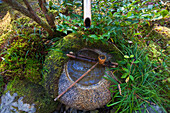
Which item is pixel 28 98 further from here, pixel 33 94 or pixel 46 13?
pixel 46 13

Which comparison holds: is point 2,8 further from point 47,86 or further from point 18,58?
point 47,86

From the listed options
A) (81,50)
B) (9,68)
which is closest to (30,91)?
(9,68)

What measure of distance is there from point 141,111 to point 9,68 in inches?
110

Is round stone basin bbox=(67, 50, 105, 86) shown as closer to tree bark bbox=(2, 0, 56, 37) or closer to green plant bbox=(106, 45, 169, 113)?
green plant bbox=(106, 45, 169, 113)

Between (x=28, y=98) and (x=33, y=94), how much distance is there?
4.1 inches

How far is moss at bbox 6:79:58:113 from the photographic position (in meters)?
1.93

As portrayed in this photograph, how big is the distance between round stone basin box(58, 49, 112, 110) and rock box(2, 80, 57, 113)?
0.40 m

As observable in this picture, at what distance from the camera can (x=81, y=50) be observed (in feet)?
7.02

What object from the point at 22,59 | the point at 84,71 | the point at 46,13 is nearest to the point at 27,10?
the point at 46,13

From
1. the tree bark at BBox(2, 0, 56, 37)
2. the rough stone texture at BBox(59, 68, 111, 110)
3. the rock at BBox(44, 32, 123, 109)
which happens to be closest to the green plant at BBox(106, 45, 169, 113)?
the rough stone texture at BBox(59, 68, 111, 110)

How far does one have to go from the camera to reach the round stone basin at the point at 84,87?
178cm

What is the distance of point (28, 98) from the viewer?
6.33 feet

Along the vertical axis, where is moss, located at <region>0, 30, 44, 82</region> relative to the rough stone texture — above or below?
above

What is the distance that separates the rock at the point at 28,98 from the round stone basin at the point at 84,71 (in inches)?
29.1
